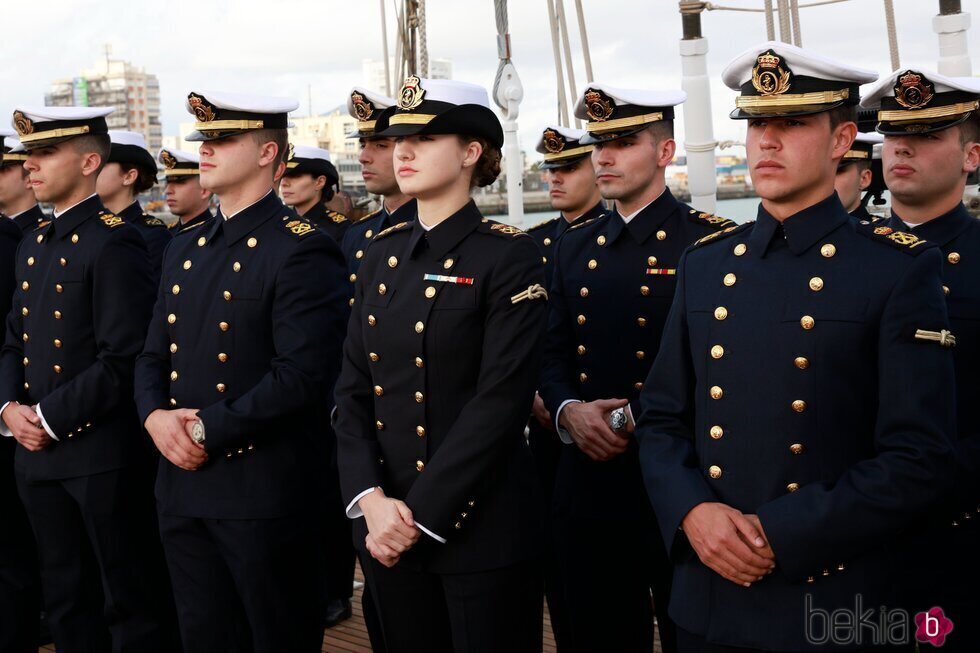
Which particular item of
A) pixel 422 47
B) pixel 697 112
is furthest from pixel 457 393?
pixel 422 47

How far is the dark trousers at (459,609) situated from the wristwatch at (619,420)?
607 mm

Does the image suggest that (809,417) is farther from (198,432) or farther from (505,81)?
(505,81)

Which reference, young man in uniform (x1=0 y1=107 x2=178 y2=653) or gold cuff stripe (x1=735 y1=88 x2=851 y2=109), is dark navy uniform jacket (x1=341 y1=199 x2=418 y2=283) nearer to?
young man in uniform (x1=0 y1=107 x2=178 y2=653)

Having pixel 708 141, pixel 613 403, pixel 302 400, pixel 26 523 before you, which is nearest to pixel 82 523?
pixel 26 523

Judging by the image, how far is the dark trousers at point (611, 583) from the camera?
375 cm

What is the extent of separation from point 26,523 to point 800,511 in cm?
374

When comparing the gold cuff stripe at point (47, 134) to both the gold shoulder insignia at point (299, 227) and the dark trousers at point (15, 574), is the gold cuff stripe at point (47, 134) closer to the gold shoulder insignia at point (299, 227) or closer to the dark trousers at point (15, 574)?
the gold shoulder insignia at point (299, 227)

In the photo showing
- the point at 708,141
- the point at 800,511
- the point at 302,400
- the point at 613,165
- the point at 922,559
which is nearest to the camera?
the point at 800,511

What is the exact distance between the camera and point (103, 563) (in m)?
4.04

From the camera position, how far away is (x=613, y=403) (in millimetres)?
3570

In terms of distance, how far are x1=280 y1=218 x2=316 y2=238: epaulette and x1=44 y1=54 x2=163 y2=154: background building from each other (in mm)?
134823

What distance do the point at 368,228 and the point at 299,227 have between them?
157 cm

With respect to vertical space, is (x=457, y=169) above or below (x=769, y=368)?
above

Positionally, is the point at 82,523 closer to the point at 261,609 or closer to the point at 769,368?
the point at 261,609
